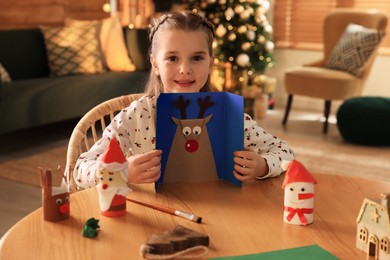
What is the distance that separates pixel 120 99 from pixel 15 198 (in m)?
1.64

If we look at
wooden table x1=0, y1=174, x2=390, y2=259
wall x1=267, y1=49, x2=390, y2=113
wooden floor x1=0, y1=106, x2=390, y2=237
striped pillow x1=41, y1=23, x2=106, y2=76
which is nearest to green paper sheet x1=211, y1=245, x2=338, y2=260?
wooden table x1=0, y1=174, x2=390, y2=259

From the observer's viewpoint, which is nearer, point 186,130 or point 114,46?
point 186,130

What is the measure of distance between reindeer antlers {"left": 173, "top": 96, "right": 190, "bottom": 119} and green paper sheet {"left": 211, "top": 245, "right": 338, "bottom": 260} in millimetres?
402

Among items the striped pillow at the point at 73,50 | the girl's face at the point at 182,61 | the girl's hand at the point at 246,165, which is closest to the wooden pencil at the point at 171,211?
the girl's hand at the point at 246,165

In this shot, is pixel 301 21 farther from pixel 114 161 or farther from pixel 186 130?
pixel 114 161

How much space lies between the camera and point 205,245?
0.93m

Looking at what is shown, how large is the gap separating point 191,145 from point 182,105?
3.8 inches

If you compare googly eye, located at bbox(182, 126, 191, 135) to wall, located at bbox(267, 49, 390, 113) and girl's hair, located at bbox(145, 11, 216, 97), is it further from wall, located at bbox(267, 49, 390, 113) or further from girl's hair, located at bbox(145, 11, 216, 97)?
wall, located at bbox(267, 49, 390, 113)

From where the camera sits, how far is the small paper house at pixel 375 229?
35.3 inches

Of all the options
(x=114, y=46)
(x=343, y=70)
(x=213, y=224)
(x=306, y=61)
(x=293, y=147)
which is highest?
(x=213, y=224)

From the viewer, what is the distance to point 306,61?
609 cm

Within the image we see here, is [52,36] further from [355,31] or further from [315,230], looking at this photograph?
[315,230]

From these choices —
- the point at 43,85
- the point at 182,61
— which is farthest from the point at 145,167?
the point at 43,85

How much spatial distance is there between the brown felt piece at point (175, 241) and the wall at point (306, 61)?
5082mm
